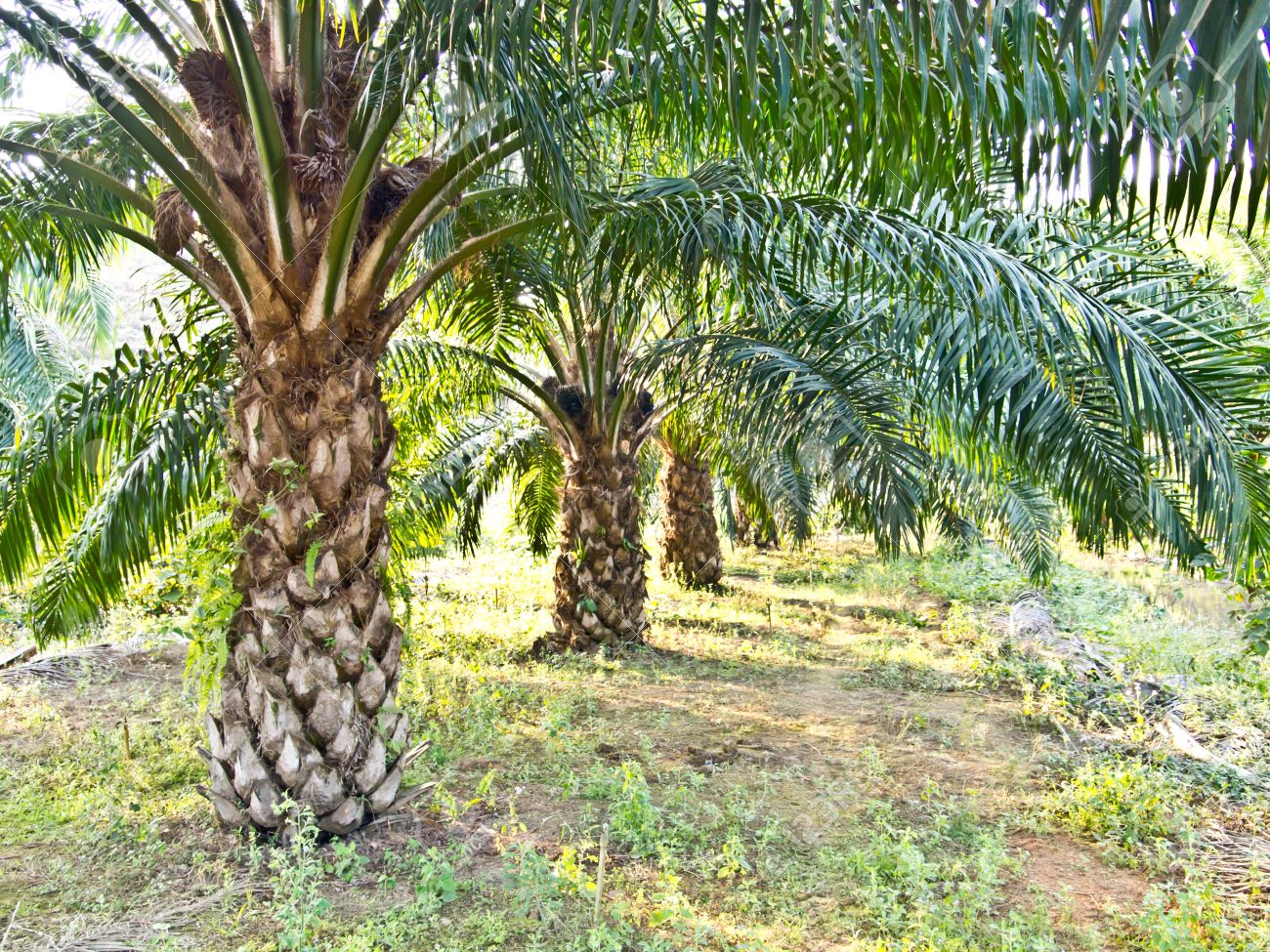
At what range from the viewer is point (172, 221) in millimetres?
3604

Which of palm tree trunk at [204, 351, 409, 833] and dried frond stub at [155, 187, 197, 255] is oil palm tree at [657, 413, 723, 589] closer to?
palm tree trunk at [204, 351, 409, 833]

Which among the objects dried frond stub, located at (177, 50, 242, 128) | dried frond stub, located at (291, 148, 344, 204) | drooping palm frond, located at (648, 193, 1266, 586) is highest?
dried frond stub, located at (177, 50, 242, 128)

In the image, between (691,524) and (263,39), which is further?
(691,524)

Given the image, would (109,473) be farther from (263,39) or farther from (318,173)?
(263,39)

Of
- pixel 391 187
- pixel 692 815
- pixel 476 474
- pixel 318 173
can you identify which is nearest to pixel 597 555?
pixel 476 474

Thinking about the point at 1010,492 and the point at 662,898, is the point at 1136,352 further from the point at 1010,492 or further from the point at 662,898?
the point at 1010,492

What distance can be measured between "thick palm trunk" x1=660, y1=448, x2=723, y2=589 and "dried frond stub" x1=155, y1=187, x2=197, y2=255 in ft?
24.7

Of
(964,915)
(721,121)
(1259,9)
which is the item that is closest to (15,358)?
(721,121)

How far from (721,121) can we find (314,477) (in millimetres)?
2266

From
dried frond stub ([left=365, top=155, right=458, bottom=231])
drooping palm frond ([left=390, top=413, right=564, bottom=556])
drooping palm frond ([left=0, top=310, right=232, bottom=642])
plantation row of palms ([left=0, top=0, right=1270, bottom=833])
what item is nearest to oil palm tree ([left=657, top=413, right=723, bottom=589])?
drooping palm frond ([left=390, top=413, right=564, bottom=556])

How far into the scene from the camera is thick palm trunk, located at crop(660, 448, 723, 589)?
10.9m

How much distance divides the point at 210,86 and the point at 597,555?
495 cm

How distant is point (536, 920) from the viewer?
3.32 meters

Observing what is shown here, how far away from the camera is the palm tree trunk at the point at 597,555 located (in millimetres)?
7672
